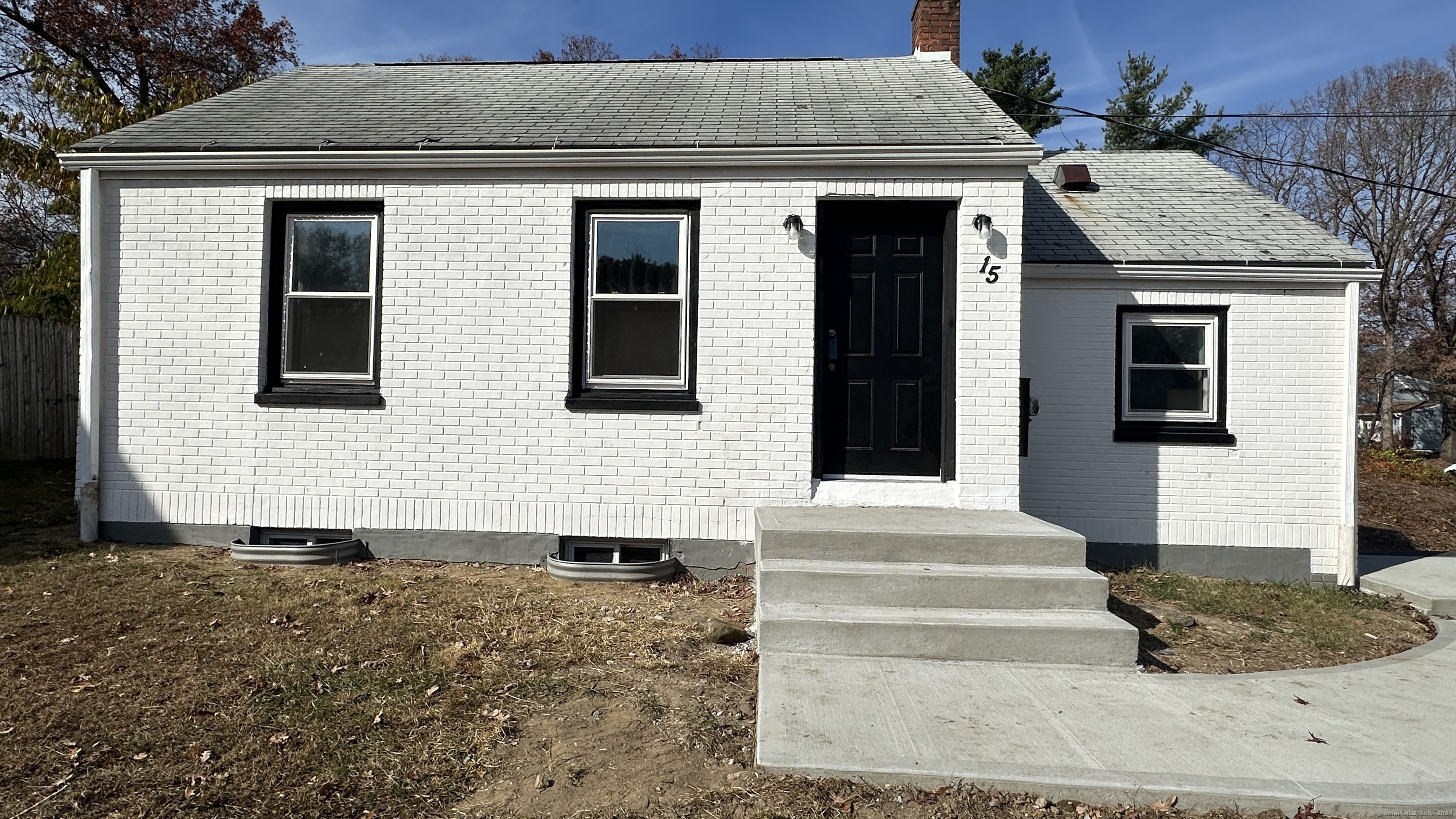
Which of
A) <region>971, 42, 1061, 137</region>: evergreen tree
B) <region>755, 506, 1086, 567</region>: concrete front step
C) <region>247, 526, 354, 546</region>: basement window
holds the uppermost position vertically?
<region>971, 42, 1061, 137</region>: evergreen tree

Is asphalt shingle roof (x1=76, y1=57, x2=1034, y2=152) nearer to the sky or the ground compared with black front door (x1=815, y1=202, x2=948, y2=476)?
nearer to the sky

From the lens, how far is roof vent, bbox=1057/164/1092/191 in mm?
8984

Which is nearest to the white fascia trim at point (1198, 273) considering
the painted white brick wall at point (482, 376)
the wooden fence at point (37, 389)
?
the painted white brick wall at point (482, 376)

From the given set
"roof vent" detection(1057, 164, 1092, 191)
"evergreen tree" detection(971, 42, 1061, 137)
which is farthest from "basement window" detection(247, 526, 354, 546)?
Result: "evergreen tree" detection(971, 42, 1061, 137)

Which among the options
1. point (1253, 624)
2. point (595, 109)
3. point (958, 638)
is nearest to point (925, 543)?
point (958, 638)

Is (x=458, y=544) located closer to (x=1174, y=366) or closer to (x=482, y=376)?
(x=482, y=376)

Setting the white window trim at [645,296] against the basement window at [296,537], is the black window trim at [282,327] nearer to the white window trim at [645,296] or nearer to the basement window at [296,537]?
the basement window at [296,537]

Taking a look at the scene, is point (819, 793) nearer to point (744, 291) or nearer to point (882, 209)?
point (744, 291)

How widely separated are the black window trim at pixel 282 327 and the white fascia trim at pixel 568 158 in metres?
0.33

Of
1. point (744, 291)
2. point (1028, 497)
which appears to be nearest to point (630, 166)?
point (744, 291)

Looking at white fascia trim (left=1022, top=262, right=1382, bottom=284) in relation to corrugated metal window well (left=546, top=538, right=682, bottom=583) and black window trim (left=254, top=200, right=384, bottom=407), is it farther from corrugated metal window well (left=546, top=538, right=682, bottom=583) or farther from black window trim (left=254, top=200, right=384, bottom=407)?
black window trim (left=254, top=200, right=384, bottom=407)

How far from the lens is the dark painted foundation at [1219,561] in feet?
23.4

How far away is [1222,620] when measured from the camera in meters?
5.77

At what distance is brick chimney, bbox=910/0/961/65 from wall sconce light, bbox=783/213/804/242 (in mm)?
4501
